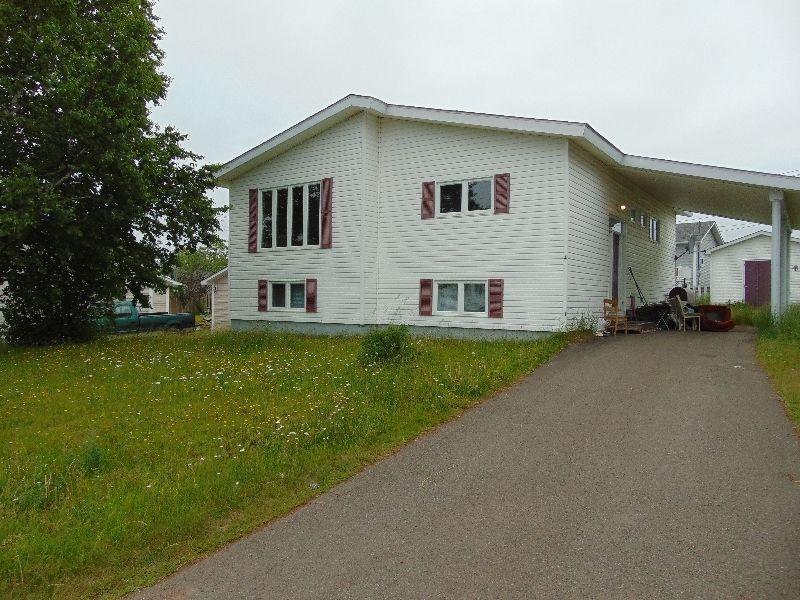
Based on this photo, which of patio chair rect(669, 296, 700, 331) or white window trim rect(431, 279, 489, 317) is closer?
white window trim rect(431, 279, 489, 317)

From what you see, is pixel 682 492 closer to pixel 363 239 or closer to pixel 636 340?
pixel 636 340

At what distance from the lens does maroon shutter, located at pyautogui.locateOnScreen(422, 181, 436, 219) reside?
14773 mm

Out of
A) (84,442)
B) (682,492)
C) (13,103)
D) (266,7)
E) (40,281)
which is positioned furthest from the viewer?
(266,7)

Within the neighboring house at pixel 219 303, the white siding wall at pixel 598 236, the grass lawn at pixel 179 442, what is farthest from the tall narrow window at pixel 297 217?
the neighboring house at pixel 219 303

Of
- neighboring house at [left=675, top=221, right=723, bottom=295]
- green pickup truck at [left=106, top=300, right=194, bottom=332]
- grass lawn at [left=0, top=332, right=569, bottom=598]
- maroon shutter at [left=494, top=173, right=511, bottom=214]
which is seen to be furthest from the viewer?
neighboring house at [left=675, top=221, right=723, bottom=295]

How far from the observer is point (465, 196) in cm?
1438

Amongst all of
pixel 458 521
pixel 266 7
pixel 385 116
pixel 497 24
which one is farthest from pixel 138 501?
pixel 497 24

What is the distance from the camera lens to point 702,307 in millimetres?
15422

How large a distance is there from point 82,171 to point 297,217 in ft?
18.0

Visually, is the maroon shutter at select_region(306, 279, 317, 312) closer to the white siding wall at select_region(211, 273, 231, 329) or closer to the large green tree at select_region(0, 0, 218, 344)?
the large green tree at select_region(0, 0, 218, 344)

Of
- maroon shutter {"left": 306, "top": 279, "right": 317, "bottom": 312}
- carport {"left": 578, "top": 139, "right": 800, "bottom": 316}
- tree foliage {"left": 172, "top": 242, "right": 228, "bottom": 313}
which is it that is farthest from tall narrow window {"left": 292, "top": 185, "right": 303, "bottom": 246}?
tree foliage {"left": 172, "top": 242, "right": 228, "bottom": 313}

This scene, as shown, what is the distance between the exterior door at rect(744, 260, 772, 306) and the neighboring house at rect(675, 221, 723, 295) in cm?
1264

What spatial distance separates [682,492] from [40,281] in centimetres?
1564

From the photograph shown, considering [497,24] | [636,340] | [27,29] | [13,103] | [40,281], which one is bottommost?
[636,340]
